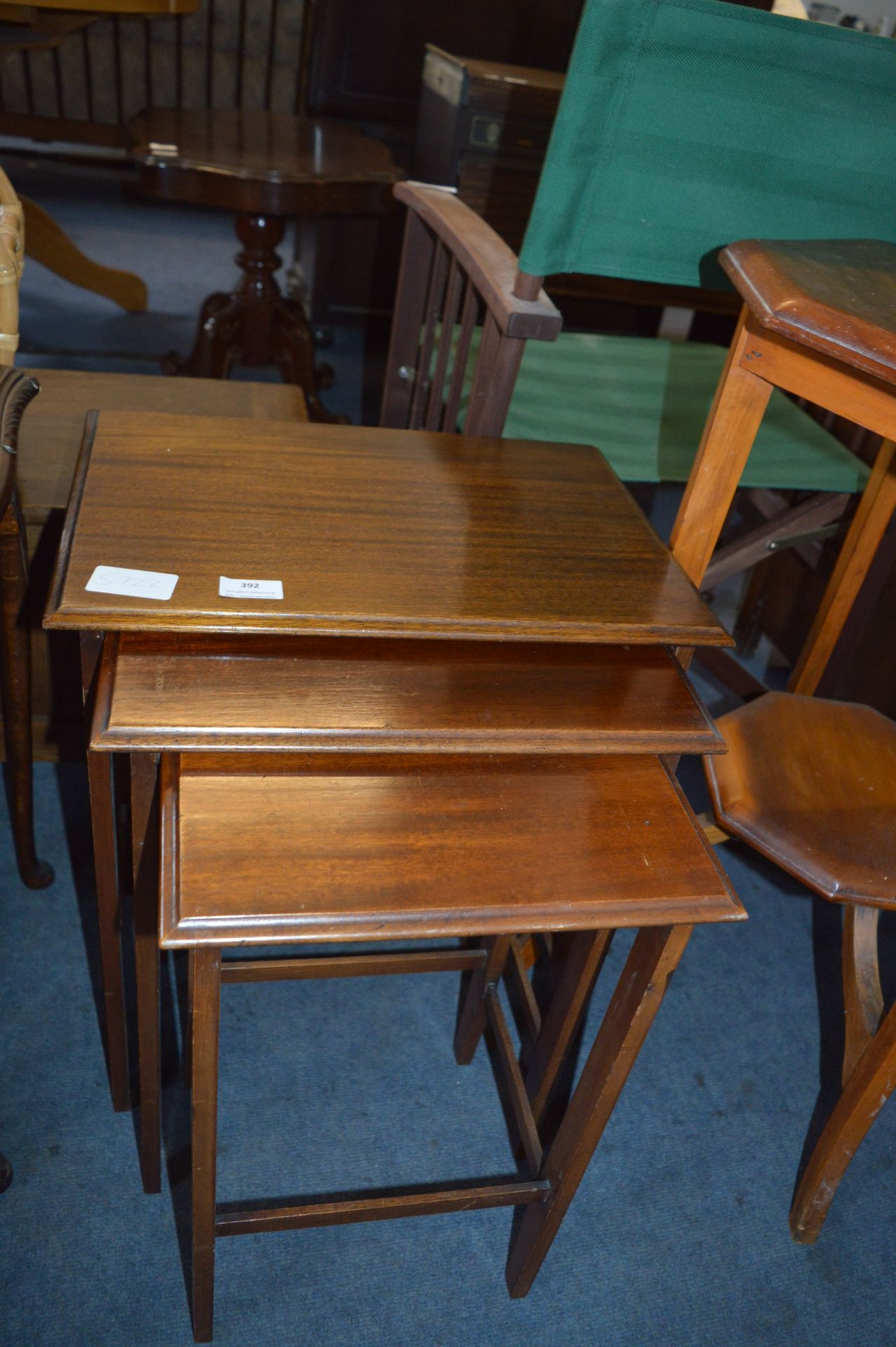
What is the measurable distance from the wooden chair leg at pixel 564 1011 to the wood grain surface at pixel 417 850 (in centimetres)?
21

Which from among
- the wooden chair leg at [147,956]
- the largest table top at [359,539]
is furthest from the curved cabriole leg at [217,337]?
the wooden chair leg at [147,956]

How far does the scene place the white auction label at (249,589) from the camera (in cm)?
92

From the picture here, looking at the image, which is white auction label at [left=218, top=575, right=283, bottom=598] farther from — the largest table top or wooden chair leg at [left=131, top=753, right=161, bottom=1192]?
wooden chair leg at [left=131, top=753, right=161, bottom=1192]

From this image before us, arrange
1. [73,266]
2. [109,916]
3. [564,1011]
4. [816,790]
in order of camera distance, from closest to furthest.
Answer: [109,916]
[564,1011]
[816,790]
[73,266]

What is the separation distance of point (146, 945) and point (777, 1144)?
933 mm

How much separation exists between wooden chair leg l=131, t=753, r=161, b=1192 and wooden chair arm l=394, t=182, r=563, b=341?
2.43 feet

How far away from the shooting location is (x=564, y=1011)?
4.03ft

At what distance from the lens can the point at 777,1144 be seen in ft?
4.87

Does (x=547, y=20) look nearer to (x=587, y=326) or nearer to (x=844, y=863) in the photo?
(x=587, y=326)

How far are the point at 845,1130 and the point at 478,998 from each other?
0.48 m

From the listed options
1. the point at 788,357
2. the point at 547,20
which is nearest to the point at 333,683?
the point at 788,357

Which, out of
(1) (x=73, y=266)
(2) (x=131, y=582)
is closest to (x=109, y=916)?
(2) (x=131, y=582)

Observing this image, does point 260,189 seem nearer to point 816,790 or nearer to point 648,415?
point 648,415

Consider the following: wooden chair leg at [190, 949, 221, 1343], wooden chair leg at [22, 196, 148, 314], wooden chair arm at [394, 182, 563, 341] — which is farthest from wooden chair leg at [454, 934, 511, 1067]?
wooden chair leg at [22, 196, 148, 314]
